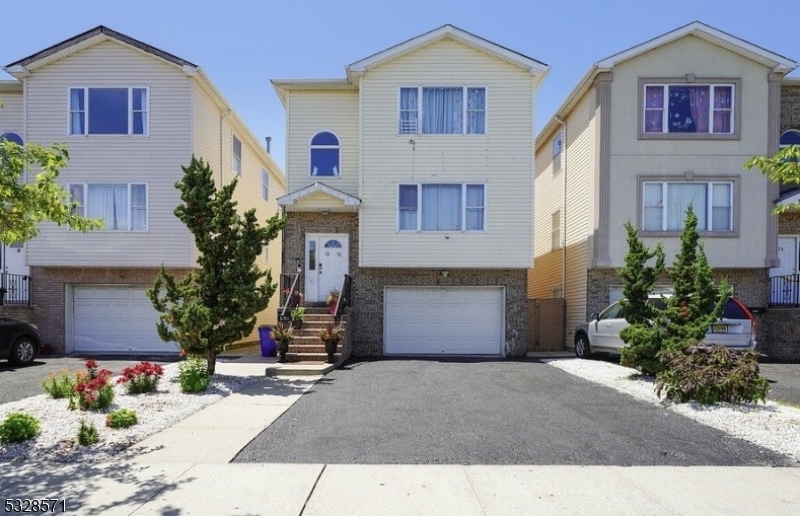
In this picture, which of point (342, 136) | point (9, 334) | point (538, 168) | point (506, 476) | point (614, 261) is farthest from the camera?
point (538, 168)

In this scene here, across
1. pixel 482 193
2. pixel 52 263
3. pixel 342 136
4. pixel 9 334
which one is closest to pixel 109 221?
pixel 52 263

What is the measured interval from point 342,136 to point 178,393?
9.53 m

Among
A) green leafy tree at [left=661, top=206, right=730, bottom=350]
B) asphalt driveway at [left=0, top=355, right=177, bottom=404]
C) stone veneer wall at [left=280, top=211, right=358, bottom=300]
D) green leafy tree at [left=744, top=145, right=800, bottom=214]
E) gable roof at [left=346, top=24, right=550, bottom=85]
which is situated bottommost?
asphalt driveway at [left=0, top=355, right=177, bottom=404]

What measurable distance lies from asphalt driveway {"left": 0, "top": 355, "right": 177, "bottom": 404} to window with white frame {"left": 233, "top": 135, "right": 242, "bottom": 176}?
7952mm

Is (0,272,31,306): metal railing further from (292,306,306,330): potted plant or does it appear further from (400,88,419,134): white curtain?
(400,88,419,134): white curtain

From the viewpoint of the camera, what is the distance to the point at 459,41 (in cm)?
1484

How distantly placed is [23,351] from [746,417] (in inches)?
612

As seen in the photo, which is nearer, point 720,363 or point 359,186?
point 720,363

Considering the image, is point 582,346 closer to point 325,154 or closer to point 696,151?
point 696,151

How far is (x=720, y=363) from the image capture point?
809 cm

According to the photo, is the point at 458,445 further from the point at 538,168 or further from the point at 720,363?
the point at 538,168

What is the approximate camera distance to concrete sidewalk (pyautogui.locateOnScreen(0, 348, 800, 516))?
13.9ft

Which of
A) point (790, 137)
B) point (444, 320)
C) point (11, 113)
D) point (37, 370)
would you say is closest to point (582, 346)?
point (444, 320)

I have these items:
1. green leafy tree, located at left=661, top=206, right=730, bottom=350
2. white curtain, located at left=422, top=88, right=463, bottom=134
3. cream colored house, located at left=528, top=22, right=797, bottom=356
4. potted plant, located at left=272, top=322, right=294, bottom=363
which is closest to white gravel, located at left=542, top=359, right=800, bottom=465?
green leafy tree, located at left=661, top=206, right=730, bottom=350
